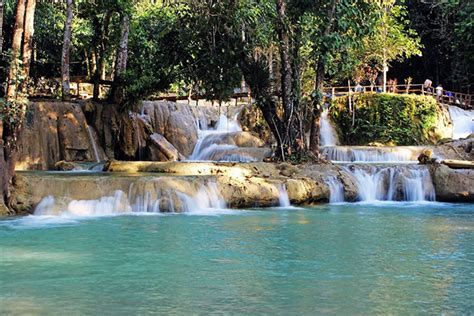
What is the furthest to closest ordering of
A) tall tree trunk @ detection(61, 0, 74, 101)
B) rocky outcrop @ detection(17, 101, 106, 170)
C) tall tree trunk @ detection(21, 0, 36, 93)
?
tall tree trunk @ detection(61, 0, 74, 101)
rocky outcrop @ detection(17, 101, 106, 170)
tall tree trunk @ detection(21, 0, 36, 93)

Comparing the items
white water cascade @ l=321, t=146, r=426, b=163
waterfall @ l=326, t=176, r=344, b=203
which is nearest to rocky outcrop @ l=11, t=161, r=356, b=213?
waterfall @ l=326, t=176, r=344, b=203

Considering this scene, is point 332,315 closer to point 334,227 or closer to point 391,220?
point 334,227

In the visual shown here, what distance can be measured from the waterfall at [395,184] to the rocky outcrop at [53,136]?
30.1ft

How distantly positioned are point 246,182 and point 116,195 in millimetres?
3054

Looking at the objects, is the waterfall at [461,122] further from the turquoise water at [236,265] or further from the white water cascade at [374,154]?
the turquoise water at [236,265]

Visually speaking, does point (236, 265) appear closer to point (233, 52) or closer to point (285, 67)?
point (285, 67)

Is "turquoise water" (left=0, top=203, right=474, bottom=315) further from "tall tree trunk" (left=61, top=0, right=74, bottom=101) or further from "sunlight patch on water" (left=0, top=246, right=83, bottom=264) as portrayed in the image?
"tall tree trunk" (left=61, top=0, right=74, bottom=101)

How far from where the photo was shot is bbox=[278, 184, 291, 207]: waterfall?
1509 cm

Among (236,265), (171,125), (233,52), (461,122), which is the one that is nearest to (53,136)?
(171,125)

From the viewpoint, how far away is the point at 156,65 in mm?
22000

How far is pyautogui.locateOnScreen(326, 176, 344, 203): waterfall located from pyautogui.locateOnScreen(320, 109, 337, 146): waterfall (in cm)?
1236

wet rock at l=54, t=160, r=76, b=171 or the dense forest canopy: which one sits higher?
the dense forest canopy

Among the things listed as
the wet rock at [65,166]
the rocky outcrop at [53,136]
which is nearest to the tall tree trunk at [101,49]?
the rocky outcrop at [53,136]

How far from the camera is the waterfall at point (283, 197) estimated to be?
15.1m
